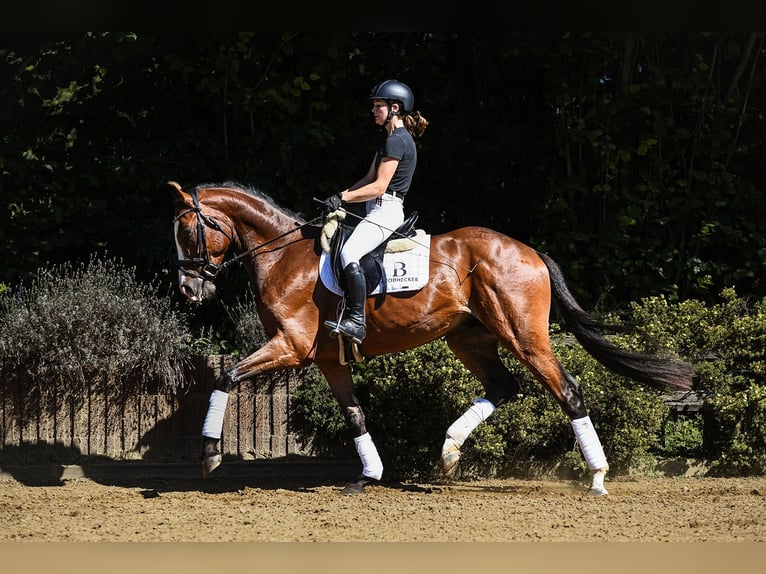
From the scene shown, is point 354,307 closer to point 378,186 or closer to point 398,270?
point 398,270

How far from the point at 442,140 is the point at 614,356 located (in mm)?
4298

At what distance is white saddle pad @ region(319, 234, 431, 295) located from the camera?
7.57 meters

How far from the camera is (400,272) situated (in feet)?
24.9

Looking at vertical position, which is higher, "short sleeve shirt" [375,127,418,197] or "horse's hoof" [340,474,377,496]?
"short sleeve shirt" [375,127,418,197]

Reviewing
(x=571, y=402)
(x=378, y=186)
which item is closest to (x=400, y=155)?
(x=378, y=186)

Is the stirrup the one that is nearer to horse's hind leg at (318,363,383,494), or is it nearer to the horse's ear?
horse's hind leg at (318,363,383,494)

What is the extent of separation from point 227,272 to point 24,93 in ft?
9.43

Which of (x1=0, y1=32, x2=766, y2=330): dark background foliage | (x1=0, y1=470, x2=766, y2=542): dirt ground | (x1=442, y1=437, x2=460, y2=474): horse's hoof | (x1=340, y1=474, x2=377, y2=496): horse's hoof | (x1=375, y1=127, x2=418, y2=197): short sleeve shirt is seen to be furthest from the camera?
(x1=0, y1=32, x2=766, y2=330): dark background foliage

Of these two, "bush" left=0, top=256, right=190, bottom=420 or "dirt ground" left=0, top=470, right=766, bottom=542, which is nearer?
"dirt ground" left=0, top=470, right=766, bottom=542

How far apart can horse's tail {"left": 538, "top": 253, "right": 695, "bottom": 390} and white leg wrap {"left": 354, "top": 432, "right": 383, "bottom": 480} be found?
6.13 ft

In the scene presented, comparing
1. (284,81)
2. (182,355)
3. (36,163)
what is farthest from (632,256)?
(36,163)

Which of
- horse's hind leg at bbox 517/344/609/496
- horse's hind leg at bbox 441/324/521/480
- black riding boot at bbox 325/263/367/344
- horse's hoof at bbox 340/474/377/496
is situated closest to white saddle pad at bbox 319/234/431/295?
black riding boot at bbox 325/263/367/344

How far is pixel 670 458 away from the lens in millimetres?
9016

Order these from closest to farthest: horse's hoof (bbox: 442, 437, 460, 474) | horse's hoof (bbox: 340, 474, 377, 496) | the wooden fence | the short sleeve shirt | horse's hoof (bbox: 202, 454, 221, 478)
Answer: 1. horse's hoof (bbox: 202, 454, 221, 478)
2. the short sleeve shirt
3. horse's hoof (bbox: 442, 437, 460, 474)
4. horse's hoof (bbox: 340, 474, 377, 496)
5. the wooden fence
